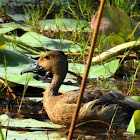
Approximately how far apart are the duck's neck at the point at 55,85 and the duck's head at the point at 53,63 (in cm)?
4

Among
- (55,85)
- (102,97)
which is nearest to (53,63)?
(55,85)

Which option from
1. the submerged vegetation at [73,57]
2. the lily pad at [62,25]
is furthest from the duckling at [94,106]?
the lily pad at [62,25]

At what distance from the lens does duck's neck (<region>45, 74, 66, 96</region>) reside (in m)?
4.47

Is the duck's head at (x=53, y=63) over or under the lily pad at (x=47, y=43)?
over

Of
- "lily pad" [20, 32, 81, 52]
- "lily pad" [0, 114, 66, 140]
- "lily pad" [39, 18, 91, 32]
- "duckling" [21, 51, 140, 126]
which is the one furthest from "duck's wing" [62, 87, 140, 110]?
"lily pad" [39, 18, 91, 32]

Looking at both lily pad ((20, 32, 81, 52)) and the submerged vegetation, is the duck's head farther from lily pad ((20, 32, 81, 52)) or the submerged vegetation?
lily pad ((20, 32, 81, 52))

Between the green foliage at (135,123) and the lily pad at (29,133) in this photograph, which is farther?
the green foliage at (135,123)

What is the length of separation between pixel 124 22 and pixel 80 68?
4.24 ft

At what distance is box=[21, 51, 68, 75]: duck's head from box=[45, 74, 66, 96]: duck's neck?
0.13 feet

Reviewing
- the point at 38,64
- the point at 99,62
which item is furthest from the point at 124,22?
the point at 38,64

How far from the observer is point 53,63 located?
4.66 meters

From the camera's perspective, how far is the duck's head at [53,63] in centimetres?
464

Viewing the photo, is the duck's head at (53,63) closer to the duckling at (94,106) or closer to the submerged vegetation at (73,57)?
the submerged vegetation at (73,57)

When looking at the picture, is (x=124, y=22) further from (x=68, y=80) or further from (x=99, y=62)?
(x=68, y=80)
